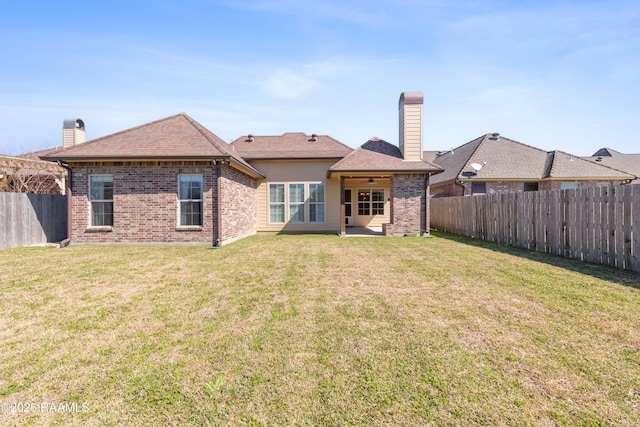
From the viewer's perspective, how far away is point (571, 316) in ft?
13.3

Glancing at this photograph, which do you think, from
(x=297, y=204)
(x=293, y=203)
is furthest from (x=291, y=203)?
(x=297, y=204)

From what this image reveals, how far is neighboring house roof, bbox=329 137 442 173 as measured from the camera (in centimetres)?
1384

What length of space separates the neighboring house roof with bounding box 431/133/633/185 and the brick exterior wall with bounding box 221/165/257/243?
1241 cm

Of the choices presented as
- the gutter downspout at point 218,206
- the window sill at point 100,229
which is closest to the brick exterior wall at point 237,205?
the gutter downspout at point 218,206

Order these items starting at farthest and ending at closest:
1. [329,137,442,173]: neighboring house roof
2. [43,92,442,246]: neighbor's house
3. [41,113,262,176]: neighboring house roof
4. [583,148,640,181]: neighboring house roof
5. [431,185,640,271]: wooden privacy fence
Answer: [583,148,640,181]: neighboring house roof → [329,137,442,173]: neighboring house roof → [43,92,442,246]: neighbor's house → [41,113,262,176]: neighboring house roof → [431,185,640,271]: wooden privacy fence

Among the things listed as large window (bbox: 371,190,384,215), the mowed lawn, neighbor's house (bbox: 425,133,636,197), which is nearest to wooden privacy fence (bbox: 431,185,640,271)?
the mowed lawn

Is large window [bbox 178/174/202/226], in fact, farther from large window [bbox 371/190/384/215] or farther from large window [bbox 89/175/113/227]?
large window [bbox 371/190/384/215]

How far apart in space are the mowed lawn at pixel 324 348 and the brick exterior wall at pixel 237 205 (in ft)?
17.9

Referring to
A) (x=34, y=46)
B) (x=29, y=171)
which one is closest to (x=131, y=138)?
(x=34, y=46)

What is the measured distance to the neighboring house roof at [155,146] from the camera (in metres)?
10.7

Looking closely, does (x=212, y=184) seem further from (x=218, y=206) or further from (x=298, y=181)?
(x=298, y=181)

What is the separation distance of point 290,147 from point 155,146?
7654mm

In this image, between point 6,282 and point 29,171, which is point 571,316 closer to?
point 6,282

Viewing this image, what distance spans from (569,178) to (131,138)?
23054 mm
